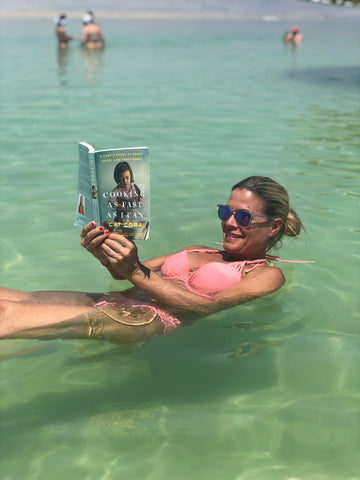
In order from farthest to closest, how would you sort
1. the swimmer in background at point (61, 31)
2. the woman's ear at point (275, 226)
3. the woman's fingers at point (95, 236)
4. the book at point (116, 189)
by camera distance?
the swimmer in background at point (61, 31)
the woman's ear at point (275, 226)
the woman's fingers at point (95, 236)
the book at point (116, 189)

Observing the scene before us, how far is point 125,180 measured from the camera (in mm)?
2992

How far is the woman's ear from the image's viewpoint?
3828mm


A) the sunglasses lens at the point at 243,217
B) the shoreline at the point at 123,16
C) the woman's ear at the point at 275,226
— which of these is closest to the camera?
the sunglasses lens at the point at 243,217

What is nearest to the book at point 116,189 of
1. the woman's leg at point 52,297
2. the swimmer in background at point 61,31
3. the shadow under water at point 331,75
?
the woman's leg at point 52,297

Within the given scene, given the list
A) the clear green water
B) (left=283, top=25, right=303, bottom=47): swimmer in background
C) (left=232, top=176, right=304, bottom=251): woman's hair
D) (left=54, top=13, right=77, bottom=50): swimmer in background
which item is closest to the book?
the clear green water

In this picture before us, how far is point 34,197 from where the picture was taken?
6.39 m

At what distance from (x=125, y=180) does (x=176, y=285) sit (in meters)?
0.81

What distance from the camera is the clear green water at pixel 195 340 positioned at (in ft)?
8.89

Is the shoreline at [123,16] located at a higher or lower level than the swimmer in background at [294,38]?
higher

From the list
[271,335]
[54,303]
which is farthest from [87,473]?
[271,335]

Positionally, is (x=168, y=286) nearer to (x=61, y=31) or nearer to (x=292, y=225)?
(x=292, y=225)

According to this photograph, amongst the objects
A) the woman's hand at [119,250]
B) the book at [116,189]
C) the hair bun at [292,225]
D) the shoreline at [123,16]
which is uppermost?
the shoreline at [123,16]

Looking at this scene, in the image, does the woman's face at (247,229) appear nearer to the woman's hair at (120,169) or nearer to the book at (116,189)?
the book at (116,189)

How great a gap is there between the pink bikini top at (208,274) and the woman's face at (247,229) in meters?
0.10
